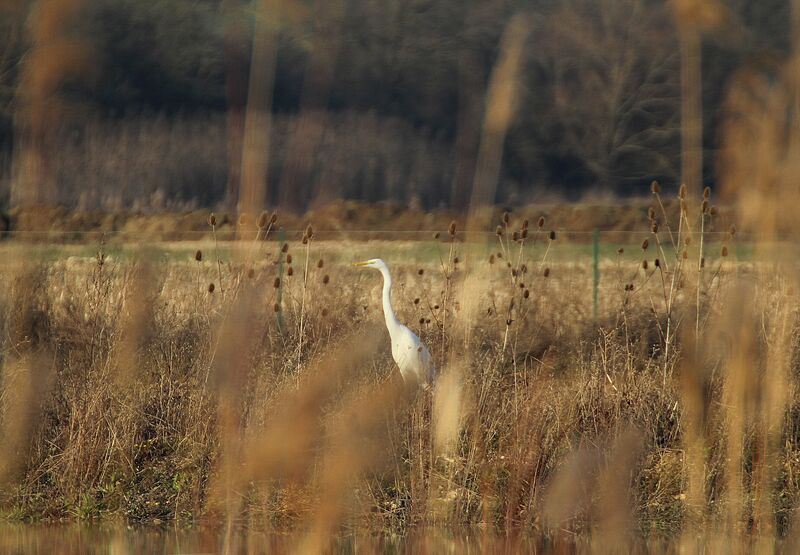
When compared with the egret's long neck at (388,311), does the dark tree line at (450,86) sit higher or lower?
higher

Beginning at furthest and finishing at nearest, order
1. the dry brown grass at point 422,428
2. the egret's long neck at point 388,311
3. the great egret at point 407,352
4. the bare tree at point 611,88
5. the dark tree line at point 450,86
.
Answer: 1. the bare tree at point 611,88
2. the dark tree line at point 450,86
3. the egret's long neck at point 388,311
4. the great egret at point 407,352
5. the dry brown grass at point 422,428

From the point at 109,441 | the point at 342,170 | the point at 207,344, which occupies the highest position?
the point at 342,170

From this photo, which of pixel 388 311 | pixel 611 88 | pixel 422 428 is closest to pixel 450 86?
pixel 611 88

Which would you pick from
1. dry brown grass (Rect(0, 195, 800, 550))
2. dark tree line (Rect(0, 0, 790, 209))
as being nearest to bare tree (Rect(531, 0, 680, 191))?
dark tree line (Rect(0, 0, 790, 209))

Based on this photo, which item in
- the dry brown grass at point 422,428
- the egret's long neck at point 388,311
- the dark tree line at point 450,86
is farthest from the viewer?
the dark tree line at point 450,86

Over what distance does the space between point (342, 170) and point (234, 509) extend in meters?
15.3

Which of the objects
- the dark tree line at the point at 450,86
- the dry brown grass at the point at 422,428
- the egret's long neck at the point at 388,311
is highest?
the dark tree line at the point at 450,86

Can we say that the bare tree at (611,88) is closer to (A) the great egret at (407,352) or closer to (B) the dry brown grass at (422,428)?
(A) the great egret at (407,352)

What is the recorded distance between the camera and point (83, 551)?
6.50 meters

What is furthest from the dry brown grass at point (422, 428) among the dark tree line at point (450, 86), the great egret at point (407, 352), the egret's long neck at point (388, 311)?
the dark tree line at point (450, 86)

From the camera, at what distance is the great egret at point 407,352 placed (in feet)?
25.8

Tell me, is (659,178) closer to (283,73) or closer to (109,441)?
(283,73)

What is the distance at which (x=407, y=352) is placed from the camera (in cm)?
884

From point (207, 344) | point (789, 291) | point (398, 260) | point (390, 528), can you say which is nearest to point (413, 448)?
point (390, 528)
